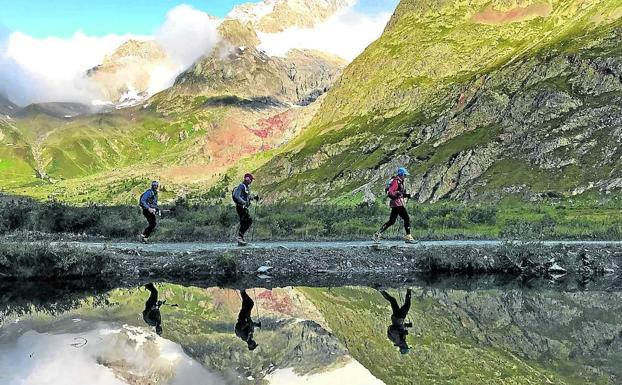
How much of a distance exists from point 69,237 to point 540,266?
24526 millimetres

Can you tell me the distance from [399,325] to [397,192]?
443 inches

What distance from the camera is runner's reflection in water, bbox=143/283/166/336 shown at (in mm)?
17812

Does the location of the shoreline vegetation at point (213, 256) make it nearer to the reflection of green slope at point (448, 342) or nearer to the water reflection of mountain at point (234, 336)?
the water reflection of mountain at point (234, 336)

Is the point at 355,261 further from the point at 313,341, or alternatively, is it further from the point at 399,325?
the point at 313,341

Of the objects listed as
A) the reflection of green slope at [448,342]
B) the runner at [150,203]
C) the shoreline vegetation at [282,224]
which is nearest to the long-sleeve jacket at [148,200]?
the runner at [150,203]

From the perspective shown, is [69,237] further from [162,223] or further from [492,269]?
[492,269]

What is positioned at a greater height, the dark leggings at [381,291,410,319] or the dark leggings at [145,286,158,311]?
the dark leggings at [381,291,410,319]

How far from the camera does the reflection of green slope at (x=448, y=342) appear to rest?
13.9 meters

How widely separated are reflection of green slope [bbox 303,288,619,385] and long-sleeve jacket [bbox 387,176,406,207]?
6.27 meters

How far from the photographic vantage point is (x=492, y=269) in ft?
101

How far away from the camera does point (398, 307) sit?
2130 cm

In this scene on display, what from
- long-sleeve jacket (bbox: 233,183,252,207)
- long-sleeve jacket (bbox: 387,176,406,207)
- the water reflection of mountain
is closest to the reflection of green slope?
the water reflection of mountain

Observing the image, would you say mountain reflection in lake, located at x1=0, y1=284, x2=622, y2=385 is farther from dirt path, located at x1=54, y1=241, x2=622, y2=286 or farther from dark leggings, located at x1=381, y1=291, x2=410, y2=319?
dirt path, located at x1=54, y1=241, x2=622, y2=286

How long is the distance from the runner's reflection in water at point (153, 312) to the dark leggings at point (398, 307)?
287 inches
